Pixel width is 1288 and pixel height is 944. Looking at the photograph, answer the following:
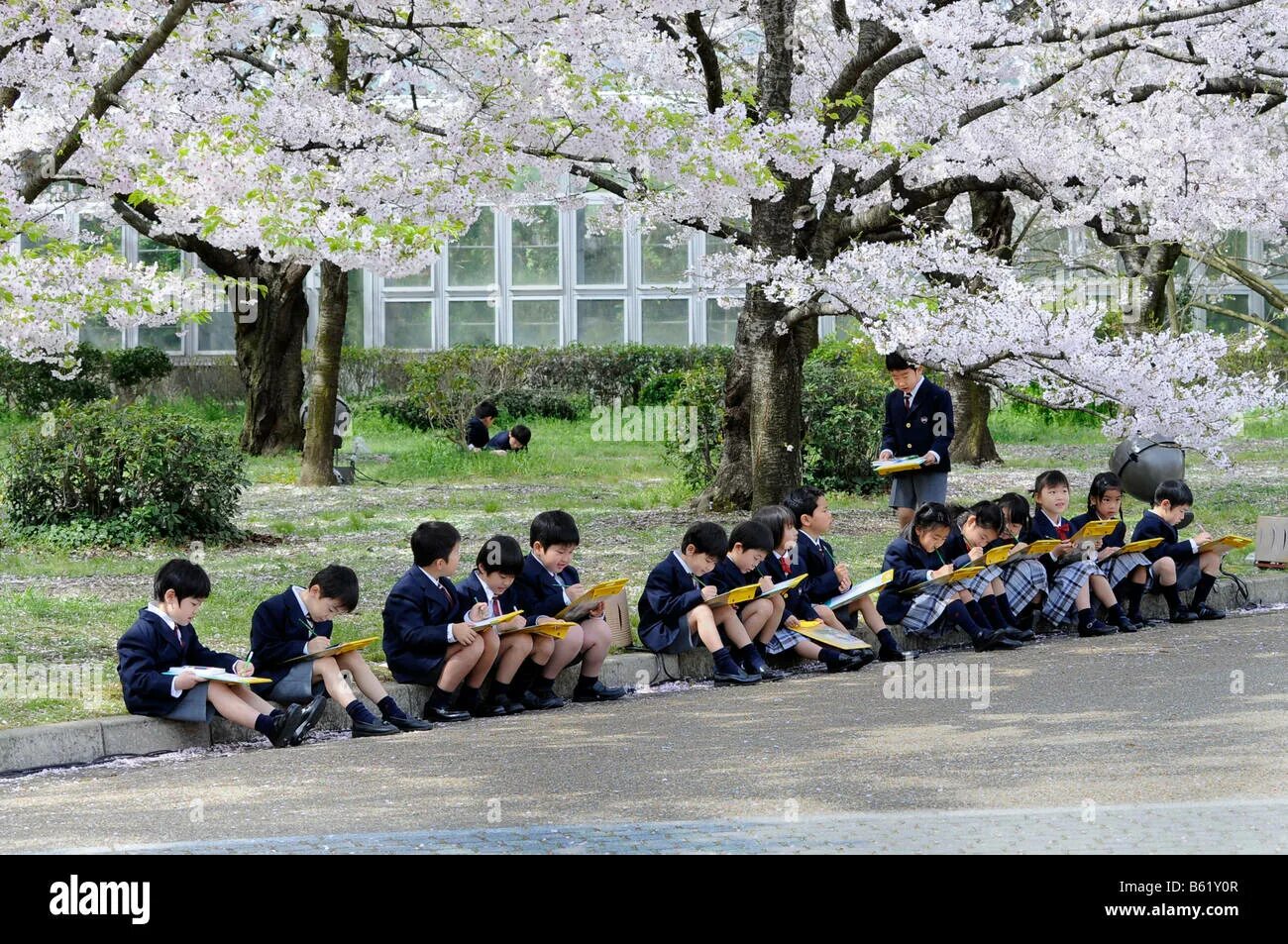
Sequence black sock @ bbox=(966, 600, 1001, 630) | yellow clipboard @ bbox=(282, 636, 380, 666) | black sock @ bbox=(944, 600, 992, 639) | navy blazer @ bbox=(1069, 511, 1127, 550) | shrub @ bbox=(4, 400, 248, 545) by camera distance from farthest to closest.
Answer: shrub @ bbox=(4, 400, 248, 545) < navy blazer @ bbox=(1069, 511, 1127, 550) < black sock @ bbox=(966, 600, 1001, 630) < black sock @ bbox=(944, 600, 992, 639) < yellow clipboard @ bbox=(282, 636, 380, 666)

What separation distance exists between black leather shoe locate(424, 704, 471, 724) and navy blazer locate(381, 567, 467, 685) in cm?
14

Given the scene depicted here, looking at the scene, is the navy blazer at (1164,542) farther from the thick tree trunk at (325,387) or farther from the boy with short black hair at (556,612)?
the thick tree trunk at (325,387)

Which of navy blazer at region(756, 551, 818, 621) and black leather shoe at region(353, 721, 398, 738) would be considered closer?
black leather shoe at region(353, 721, 398, 738)

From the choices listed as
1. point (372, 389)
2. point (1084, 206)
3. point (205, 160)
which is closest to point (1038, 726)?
point (205, 160)

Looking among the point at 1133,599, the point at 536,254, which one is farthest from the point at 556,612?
the point at 536,254

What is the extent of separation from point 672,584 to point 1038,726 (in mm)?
2379

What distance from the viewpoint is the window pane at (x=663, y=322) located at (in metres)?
32.1

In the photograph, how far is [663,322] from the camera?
105ft

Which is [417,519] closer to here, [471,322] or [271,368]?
[271,368]

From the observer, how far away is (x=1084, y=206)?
1398 centimetres

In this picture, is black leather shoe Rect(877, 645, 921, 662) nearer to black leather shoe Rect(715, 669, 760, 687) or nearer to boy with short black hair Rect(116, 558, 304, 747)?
black leather shoe Rect(715, 669, 760, 687)

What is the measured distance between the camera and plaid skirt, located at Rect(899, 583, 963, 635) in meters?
9.73

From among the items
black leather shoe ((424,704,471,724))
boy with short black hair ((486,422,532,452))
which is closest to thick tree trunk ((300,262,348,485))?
boy with short black hair ((486,422,532,452))

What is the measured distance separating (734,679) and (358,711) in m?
2.22
